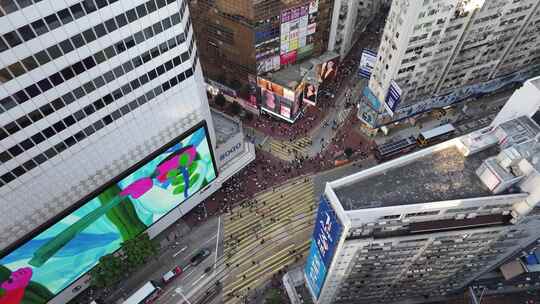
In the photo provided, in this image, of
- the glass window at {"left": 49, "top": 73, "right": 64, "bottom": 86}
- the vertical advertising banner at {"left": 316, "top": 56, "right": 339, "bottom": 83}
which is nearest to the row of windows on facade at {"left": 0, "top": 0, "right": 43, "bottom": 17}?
the glass window at {"left": 49, "top": 73, "right": 64, "bottom": 86}

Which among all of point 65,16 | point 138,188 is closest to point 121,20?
point 65,16

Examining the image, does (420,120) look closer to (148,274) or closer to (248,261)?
(248,261)

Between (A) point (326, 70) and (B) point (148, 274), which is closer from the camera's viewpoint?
(B) point (148, 274)

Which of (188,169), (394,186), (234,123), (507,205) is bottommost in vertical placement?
(507,205)

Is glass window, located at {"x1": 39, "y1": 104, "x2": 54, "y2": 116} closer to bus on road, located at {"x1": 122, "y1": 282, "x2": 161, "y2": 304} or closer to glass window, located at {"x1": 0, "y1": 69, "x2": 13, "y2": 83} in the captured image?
glass window, located at {"x1": 0, "y1": 69, "x2": 13, "y2": 83}

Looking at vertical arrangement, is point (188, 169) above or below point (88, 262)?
above

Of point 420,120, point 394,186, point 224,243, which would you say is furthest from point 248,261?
point 420,120

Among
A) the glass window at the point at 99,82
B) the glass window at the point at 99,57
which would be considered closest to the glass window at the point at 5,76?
the glass window at the point at 99,57
